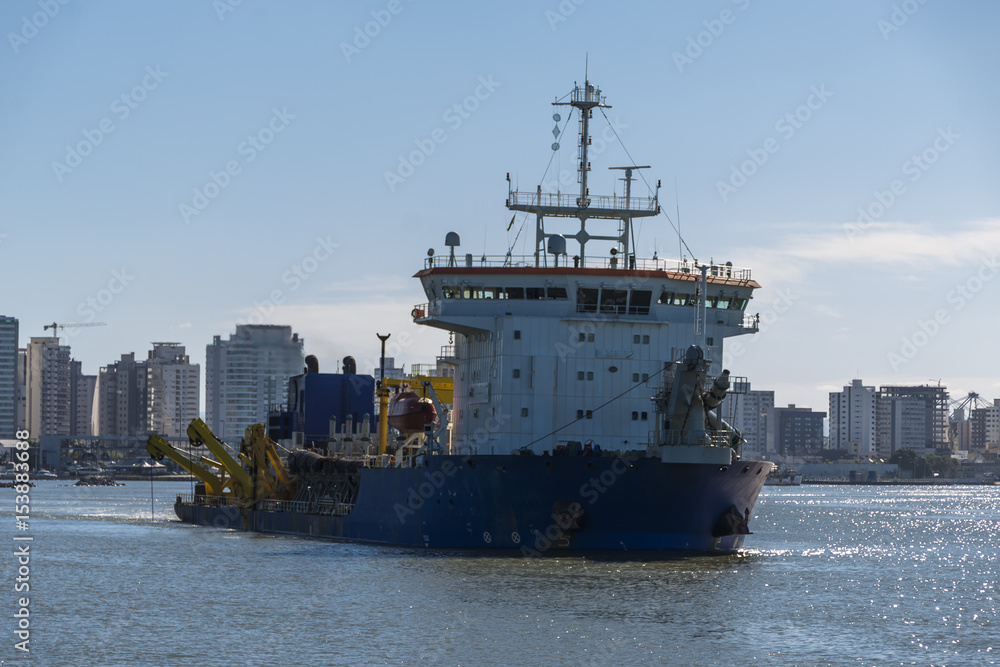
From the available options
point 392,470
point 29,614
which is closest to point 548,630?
point 29,614

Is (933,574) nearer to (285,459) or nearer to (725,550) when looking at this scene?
(725,550)

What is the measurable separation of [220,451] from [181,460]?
4933 mm

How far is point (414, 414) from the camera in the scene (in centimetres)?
4847

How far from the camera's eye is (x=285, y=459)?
206ft

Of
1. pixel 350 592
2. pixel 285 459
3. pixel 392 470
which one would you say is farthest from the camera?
pixel 285 459

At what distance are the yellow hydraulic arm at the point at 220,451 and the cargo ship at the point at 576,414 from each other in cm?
1457

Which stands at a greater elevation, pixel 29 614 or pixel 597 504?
pixel 597 504

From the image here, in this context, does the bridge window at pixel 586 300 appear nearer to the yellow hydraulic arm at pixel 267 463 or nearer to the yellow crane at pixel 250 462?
the yellow crane at pixel 250 462

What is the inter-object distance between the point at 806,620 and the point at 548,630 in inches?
268

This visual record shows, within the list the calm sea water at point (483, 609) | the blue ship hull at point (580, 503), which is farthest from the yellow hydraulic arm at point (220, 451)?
the blue ship hull at point (580, 503)

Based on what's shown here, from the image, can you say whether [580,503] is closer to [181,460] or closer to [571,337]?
[571,337]

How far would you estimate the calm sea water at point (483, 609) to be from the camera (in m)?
28.2

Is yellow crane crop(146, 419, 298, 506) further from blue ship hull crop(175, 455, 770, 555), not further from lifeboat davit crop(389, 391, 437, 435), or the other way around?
blue ship hull crop(175, 455, 770, 555)

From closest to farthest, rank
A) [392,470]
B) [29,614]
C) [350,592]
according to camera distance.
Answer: [29,614], [350,592], [392,470]
